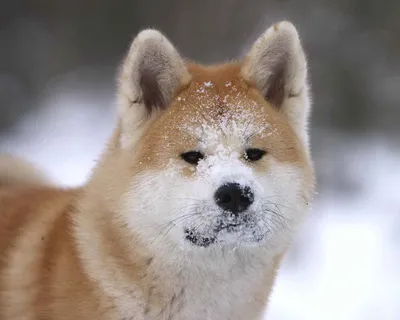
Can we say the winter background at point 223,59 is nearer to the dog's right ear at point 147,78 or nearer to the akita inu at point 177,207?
the akita inu at point 177,207

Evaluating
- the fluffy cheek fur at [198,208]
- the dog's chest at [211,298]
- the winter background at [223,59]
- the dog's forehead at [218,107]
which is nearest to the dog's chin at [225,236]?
the fluffy cheek fur at [198,208]

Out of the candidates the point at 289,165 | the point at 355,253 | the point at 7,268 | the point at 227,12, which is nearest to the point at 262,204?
the point at 289,165

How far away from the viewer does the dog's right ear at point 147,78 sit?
3.01 m

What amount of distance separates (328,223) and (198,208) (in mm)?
5807

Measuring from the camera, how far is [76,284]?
2896 mm

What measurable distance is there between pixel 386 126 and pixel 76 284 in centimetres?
891

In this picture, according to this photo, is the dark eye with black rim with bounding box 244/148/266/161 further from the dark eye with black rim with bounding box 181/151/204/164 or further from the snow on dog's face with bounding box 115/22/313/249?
the dark eye with black rim with bounding box 181/151/204/164

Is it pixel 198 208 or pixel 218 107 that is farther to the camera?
pixel 218 107

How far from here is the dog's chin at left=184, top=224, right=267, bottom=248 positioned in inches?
110

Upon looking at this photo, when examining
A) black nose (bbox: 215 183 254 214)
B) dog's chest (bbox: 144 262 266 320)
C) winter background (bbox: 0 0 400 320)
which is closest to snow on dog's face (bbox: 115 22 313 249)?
black nose (bbox: 215 183 254 214)

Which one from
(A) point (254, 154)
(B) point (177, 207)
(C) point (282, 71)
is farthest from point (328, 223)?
(B) point (177, 207)

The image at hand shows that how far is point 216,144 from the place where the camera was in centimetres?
289

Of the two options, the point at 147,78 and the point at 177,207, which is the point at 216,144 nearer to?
the point at 177,207

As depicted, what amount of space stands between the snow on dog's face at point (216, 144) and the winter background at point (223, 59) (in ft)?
16.9
